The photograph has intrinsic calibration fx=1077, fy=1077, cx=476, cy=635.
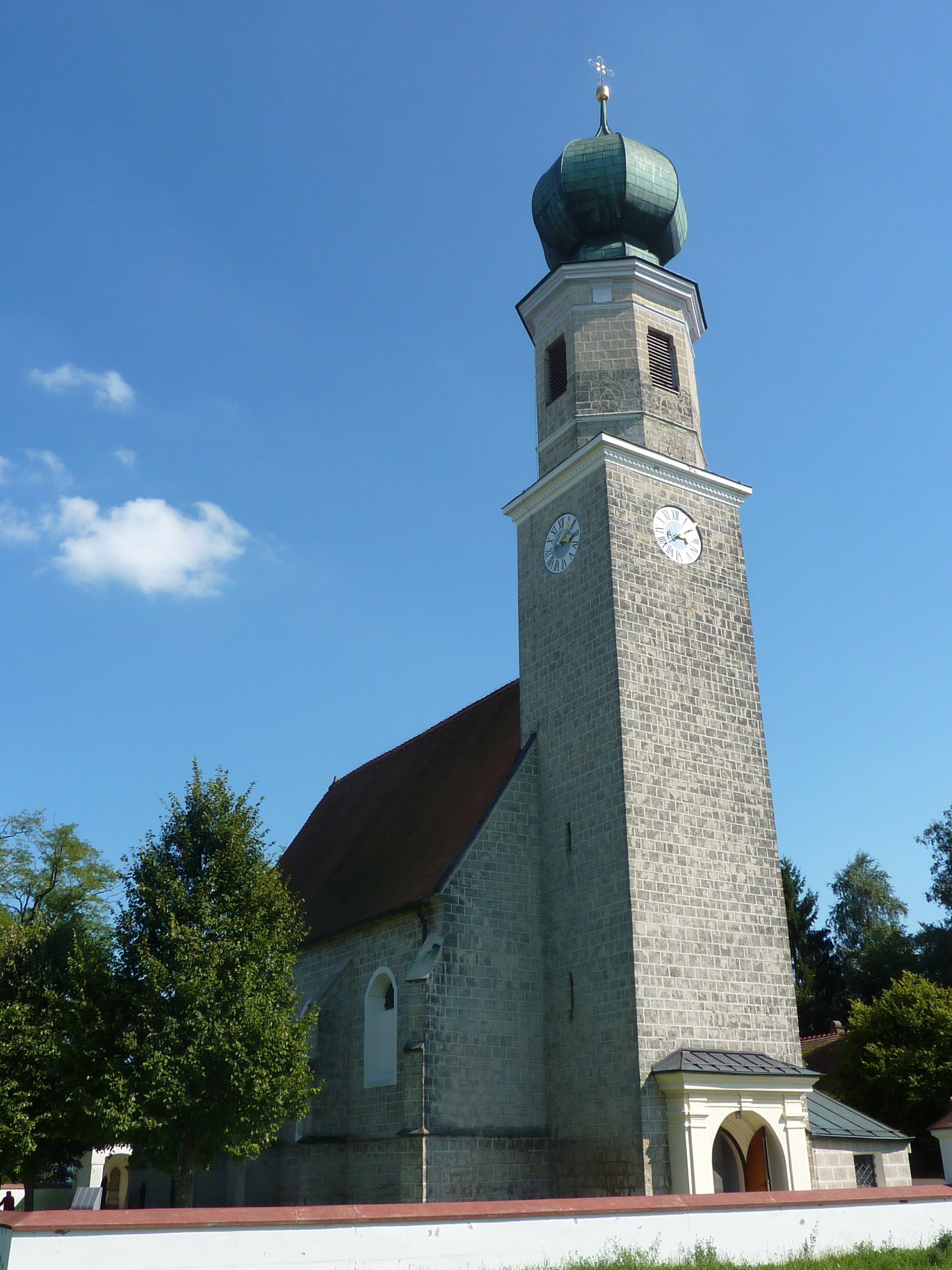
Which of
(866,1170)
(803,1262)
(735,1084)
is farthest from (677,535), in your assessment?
(803,1262)

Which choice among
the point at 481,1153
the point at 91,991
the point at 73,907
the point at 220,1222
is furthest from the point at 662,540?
the point at 73,907

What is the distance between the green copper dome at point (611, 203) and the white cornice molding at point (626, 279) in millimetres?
290

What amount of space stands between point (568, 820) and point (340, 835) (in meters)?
9.95

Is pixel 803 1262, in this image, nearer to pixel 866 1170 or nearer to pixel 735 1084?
pixel 735 1084

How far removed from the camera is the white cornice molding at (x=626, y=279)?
75.7 ft

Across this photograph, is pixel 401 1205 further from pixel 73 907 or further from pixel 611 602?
pixel 73 907

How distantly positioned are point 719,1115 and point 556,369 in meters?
15.3

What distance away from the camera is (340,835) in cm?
2809

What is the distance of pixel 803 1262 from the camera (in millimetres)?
12164

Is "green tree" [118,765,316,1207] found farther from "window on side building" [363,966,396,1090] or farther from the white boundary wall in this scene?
the white boundary wall

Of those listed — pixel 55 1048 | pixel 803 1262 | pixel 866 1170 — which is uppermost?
pixel 55 1048

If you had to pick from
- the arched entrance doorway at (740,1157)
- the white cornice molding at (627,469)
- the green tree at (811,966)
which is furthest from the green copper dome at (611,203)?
the green tree at (811,966)

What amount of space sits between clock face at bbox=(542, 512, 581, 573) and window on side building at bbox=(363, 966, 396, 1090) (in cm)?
863

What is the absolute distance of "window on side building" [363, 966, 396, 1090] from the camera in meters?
20.2
